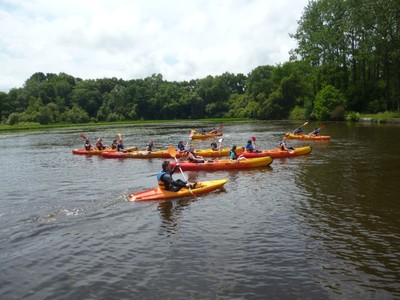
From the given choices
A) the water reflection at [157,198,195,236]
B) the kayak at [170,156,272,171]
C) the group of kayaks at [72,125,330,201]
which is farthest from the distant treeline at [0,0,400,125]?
the water reflection at [157,198,195,236]

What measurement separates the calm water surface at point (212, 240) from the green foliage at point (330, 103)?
40765 mm

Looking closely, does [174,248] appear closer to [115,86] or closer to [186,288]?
[186,288]

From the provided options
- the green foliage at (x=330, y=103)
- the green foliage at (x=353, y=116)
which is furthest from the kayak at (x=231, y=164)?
the green foliage at (x=330, y=103)

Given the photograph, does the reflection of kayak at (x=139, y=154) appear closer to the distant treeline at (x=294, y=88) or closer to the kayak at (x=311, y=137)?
the kayak at (x=311, y=137)

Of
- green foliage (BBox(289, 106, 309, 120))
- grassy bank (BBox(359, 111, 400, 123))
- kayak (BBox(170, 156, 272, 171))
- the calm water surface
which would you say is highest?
green foliage (BBox(289, 106, 309, 120))

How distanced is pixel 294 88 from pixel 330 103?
894 inches

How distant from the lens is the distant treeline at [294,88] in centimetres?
4878

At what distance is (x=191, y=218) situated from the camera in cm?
1128

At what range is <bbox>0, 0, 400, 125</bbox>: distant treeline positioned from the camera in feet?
160

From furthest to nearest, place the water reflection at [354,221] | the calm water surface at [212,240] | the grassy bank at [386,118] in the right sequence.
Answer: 1. the grassy bank at [386,118]
2. the water reflection at [354,221]
3. the calm water surface at [212,240]

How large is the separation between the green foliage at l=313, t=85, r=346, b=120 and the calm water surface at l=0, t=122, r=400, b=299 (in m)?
40.8

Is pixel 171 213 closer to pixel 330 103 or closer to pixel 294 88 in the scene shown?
pixel 330 103

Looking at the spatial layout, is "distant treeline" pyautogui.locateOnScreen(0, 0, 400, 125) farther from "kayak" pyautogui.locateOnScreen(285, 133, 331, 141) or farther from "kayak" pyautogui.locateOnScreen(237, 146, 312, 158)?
"kayak" pyautogui.locateOnScreen(237, 146, 312, 158)

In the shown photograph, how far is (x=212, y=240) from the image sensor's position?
932cm
